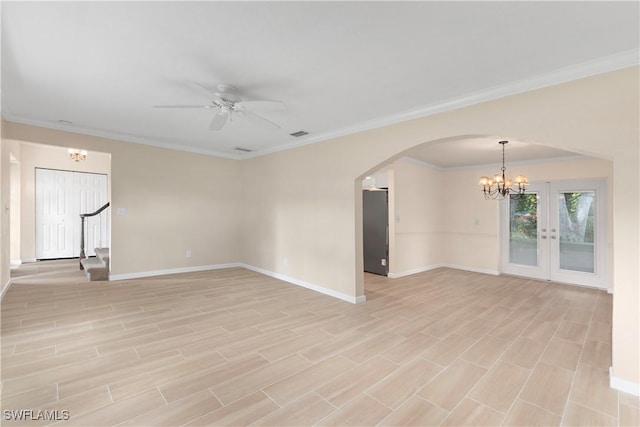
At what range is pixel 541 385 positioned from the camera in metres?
2.22

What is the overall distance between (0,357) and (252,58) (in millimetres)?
3470

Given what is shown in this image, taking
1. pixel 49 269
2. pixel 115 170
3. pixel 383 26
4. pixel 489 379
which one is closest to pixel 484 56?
pixel 383 26

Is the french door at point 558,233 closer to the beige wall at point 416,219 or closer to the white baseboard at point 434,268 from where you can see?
the white baseboard at point 434,268

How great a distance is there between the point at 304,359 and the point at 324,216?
8.29 feet

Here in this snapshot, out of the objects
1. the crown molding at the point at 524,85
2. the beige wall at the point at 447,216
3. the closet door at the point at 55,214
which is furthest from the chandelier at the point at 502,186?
the closet door at the point at 55,214

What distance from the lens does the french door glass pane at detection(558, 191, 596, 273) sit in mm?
5281

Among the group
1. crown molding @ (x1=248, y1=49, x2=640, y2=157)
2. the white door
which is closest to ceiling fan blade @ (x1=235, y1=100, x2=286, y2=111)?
crown molding @ (x1=248, y1=49, x2=640, y2=157)

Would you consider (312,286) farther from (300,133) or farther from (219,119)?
(219,119)

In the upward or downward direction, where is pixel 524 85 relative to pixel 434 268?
upward

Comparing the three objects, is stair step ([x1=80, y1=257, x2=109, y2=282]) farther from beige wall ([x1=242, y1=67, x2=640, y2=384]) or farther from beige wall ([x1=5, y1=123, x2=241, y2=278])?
beige wall ([x1=242, y1=67, x2=640, y2=384])

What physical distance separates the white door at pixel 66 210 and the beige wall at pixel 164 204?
0.42 metres

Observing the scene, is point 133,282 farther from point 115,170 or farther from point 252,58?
point 252,58

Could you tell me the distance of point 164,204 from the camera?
5.67m

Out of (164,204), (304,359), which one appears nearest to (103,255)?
(164,204)
